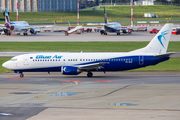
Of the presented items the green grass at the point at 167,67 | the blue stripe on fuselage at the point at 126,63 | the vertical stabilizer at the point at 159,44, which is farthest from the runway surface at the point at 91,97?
the green grass at the point at 167,67

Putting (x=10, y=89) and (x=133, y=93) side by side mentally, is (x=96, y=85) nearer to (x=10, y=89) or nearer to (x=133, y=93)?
(x=133, y=93)

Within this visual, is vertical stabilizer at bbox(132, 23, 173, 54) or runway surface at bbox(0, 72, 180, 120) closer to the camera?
runway surface at bbox(0, 72, 180, 120)

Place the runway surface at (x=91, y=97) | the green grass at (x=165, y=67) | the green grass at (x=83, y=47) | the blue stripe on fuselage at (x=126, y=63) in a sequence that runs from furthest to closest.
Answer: the green grass at (x=83, y=47) → the green grass at (x=165, y=67) → the blue stripe on fuselage at (x=126, y=63) → the runway surface at (x=91, y=97)

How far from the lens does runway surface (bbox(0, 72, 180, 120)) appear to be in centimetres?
2450

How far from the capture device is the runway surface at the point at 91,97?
2450 centimetres

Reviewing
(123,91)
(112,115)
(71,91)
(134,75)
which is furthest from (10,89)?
(134,75)

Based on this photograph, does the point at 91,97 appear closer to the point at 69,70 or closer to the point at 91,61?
the point at 69,70

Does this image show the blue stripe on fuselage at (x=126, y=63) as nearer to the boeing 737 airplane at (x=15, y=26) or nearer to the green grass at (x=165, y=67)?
the green grass at (x=165, y=67)

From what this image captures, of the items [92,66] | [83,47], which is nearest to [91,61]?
[92,66]

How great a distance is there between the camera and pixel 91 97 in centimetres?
3122

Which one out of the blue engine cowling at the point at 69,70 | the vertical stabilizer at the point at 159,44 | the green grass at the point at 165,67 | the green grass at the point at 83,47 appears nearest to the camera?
the blue engine cowling at the point at 69,70

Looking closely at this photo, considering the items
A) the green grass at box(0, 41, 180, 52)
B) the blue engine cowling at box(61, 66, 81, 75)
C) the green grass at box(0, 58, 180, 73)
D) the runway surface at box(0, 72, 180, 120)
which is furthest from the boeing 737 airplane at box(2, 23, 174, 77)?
the green grass at box(0, 41, 180, 52)

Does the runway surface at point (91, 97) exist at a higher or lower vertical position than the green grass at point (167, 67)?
higher

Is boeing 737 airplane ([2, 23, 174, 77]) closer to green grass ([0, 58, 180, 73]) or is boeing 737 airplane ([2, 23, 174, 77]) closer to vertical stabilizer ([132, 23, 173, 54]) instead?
vertical stabilizer ([132, 23, 173, 54])
